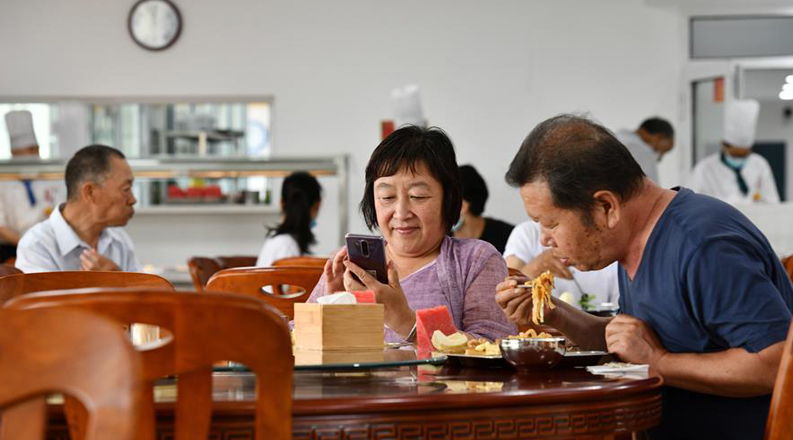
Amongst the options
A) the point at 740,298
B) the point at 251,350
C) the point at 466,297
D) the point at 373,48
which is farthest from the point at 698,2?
the point at 251,350

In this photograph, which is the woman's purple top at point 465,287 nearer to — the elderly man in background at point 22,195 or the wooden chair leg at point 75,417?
the wooden chair leg at point 75,417

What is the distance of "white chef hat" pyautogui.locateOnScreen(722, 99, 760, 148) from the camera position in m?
8.15

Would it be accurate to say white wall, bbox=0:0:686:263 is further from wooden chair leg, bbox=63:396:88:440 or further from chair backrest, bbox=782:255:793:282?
wooden chair leg, bbox=63:396:88:440

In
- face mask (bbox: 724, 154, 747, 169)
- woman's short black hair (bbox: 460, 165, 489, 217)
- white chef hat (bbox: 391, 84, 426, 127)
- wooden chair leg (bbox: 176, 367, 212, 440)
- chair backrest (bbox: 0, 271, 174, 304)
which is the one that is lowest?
wooden chair leg (bbox: 176, 367, 212, 440)

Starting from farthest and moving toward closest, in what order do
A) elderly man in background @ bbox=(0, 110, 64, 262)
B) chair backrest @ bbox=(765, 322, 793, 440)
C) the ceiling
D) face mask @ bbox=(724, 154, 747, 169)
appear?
the ceiling < face mask @ bbox=(724, 154, 747, 169) < elderly man in background @ bbox=(0, 110, 64, 262) < chair backrest @ bbox=(765, 322, 793, 440)

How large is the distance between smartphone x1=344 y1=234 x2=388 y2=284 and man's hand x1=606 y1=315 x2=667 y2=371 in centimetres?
53

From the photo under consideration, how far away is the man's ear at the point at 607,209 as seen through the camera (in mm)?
1842

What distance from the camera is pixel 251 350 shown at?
1.18 metres

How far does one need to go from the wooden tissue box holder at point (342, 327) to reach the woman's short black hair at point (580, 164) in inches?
15.9

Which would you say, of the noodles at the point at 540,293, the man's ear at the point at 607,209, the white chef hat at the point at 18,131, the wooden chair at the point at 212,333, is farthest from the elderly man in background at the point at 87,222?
the white chef hat at the point at 18,131

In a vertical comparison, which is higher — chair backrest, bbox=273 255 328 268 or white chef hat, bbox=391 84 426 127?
white chef hat, bbox=391 84 426 127

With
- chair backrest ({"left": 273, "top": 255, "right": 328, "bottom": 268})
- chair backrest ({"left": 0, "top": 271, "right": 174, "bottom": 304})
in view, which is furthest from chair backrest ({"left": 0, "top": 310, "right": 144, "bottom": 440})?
chair backrest ({"left": 273, "top": 255, "right": 328, "bottom": 268})

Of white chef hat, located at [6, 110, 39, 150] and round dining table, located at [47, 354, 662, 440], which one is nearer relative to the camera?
round dining table, located at [47, 354, 662, 440]

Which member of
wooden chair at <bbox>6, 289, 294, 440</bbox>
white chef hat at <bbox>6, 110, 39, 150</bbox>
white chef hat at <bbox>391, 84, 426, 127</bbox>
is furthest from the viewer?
white chef hat at <bbox>391, 84, 426, 127</bbox>
